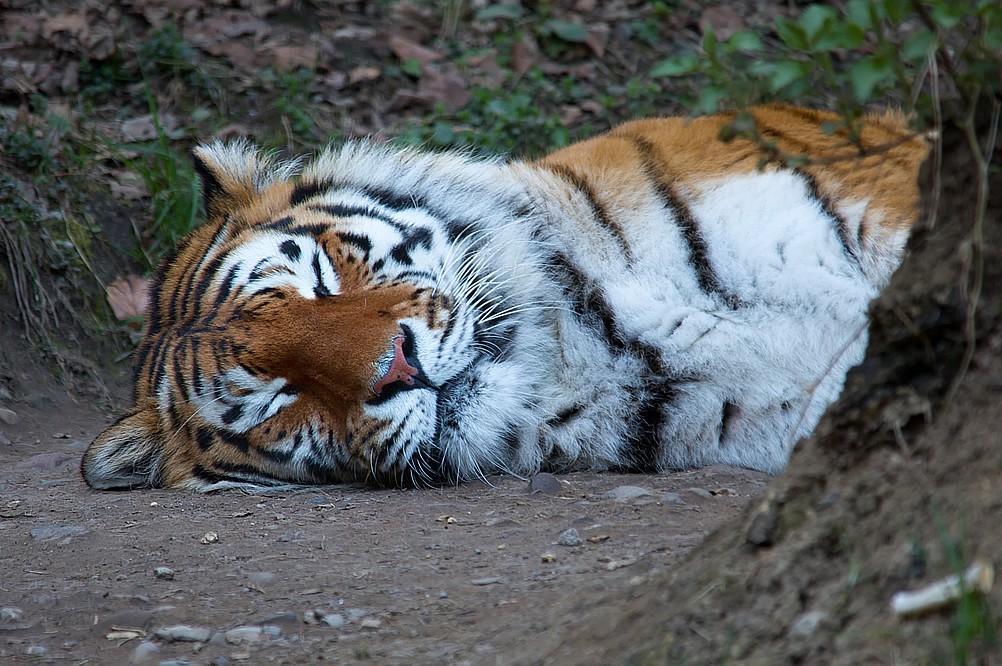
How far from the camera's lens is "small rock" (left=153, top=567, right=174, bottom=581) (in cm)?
248

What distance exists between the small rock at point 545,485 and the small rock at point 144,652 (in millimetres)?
1194

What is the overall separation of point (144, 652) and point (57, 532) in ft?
3.23

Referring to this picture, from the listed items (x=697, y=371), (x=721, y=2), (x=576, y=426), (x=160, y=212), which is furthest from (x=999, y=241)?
(x=721, y=2)

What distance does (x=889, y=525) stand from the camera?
1.45 meters

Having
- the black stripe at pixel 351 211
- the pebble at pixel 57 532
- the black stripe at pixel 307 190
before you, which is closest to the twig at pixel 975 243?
the black stripe at pixel 351 211

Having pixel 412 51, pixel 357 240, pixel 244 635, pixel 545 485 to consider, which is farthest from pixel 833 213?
pixel 412 51

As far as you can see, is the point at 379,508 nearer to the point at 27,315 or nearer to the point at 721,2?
the point at 27,315

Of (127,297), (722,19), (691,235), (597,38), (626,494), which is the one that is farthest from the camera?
(722,19)

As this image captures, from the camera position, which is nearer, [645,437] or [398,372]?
[398,372]

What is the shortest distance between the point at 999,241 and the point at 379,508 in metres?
1.87

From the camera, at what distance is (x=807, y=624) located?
4.62 feet

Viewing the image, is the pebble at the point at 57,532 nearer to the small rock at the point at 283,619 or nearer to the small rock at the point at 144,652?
the small rock at the point at 144,652

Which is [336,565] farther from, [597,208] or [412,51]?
[412,51]

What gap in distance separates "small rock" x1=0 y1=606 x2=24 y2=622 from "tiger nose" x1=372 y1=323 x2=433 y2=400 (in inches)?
40.1
